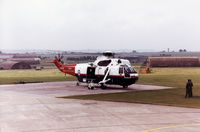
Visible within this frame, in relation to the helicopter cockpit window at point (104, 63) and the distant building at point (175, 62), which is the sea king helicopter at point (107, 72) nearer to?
the helicopter cockpit window at point (104, 63)

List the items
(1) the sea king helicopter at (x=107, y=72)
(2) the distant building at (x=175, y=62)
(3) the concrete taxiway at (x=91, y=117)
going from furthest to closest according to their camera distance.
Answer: (2) the distant building at (x=175, y=62)
(1) the sea king helicopter at (x=107, y=72)
(3) the concrete taxiway at (x=91, y=117)

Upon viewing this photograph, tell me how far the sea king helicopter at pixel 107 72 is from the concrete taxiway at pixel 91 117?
7.66m

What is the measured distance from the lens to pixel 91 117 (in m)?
14.8

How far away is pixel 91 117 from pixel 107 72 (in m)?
13.5

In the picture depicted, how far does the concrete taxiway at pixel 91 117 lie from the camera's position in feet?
41.0

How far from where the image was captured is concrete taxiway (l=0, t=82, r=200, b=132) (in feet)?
41.0

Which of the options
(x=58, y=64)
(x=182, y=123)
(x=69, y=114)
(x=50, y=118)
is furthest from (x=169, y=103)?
(x=58, y=64)

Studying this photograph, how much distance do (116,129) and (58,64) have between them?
2335cm

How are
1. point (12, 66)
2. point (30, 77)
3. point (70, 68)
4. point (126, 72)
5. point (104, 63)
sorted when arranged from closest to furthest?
point (126, 72), point (104, 63), point (70, 68), point (30, 77), point (12, 66)

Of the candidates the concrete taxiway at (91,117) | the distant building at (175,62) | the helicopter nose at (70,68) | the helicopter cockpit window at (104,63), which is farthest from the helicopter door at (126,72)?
the distant building at (175,62)

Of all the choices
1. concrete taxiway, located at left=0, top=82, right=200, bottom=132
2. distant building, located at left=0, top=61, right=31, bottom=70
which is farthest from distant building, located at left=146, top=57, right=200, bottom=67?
concrete taxiway, located at left=0, top=82, right=200, bottom=132

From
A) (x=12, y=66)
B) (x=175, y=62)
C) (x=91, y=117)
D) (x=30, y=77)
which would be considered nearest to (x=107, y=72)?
(x=91, y=117)

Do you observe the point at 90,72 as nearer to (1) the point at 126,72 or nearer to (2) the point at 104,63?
(2) the point at 104,63

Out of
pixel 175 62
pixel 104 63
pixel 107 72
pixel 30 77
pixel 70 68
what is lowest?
pixel 30 77
